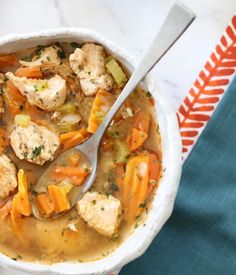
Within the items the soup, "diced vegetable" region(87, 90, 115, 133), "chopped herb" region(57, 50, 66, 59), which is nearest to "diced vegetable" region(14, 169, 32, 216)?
the soup

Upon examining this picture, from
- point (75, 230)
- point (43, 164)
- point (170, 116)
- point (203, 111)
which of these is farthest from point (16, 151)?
point (203, 111)

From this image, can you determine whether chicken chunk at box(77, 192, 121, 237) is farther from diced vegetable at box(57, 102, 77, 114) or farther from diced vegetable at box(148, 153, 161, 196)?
diced vegetable at box(57, 102, 77, 114)

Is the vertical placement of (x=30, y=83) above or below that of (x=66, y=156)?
above

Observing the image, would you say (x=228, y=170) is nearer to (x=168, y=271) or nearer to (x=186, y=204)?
(x=186, y=204)

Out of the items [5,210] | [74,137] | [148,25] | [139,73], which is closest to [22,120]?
[74,137]

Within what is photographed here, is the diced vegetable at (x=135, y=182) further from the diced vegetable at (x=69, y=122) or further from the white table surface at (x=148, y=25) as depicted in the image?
the white table surface at (x=148, y=25)

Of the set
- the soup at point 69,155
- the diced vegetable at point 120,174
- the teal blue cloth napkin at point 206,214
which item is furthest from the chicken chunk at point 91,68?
the teal blue cloth napkin at point 206,214
